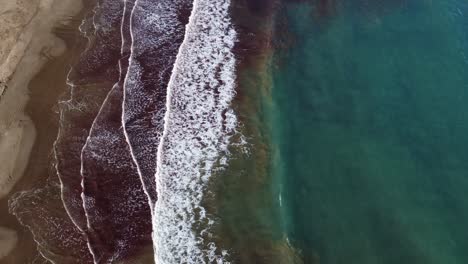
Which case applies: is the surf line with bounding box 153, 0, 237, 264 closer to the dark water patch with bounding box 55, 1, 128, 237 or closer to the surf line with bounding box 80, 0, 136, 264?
the surf line with bounding box 80, 0, 136, 264

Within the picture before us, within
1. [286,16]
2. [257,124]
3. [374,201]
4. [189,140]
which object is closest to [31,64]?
[189,140]

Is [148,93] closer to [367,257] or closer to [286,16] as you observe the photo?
[286,16]

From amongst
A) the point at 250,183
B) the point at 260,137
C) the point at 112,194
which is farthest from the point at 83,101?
the point at 250,183

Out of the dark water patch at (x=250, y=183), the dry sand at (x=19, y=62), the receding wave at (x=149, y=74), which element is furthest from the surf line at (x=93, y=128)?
the dark water patch at (x=250, y=183)

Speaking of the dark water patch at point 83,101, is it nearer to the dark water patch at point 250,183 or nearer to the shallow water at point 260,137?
the shallow water at point 260,137

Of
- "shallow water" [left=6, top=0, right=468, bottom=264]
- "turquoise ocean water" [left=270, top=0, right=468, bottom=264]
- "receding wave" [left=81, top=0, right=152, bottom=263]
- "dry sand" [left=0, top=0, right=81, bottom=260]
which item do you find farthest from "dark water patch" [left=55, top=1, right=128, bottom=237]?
"turquoise ocean water" [left=270, top=0, right=468, bottom=264]

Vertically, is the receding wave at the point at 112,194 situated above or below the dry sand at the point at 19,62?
below
